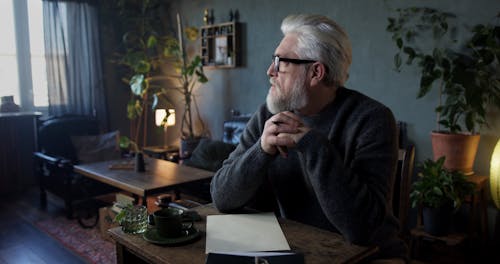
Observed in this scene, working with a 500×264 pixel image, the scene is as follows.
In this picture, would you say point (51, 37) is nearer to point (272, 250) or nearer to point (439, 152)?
point (439, 152)

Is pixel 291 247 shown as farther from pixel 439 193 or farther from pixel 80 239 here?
pixel 80 239

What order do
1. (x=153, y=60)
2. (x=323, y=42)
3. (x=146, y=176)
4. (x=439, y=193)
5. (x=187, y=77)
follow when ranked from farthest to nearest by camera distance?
(x=153, y=60), (x=187, y=77), (x=146, y=176), (x=439, y=193), (x=323, y=42)

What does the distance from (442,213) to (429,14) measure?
1.41 meters

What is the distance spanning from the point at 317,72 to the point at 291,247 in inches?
22.5

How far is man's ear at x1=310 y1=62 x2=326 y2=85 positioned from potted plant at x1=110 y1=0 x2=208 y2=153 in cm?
322

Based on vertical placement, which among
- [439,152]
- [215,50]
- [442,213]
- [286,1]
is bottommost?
[442,213]

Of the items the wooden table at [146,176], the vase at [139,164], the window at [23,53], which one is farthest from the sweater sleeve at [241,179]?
the window at [23,53]

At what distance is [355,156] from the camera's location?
1.22 m

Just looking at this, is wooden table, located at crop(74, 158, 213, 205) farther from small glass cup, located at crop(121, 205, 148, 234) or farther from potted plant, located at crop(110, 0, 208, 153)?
small glass cup, located at crop(121, 205, 148, 234)

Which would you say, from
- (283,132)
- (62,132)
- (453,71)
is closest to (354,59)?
(453,71)

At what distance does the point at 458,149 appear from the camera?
264 centimetres

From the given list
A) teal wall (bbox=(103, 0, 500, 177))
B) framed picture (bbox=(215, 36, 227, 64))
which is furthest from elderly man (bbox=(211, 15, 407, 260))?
framed picture (bbox=(215, 36, 227, 64))

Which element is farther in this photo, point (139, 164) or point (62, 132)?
point (62, 132)

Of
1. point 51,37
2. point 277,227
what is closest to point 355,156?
point 277,227
